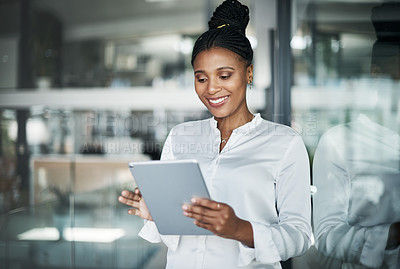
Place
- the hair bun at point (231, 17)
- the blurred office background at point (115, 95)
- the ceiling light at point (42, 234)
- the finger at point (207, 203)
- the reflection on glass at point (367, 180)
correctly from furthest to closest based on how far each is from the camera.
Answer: the ceiling light at point (42, 234) < the blurred office background at point (115, 95) < the reflection on glass at point (367, 180) < the hair bun at point (231, 17) < the finger at point (207, 203)

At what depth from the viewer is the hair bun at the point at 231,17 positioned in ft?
5.05

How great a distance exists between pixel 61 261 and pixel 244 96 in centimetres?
303

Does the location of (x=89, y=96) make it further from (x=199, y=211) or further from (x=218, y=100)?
(x=199, y=211)

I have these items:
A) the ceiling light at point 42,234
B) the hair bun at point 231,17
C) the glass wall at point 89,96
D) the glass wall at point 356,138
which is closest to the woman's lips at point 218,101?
the hair bun at point 231,17

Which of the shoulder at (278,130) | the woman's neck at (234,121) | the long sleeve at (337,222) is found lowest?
the long sleeve at (337,222)

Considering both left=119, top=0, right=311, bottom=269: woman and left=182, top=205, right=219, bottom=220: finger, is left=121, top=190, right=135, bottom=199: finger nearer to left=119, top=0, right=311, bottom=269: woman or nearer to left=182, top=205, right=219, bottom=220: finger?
left=119, top=0, right=311, bottom=269: woman

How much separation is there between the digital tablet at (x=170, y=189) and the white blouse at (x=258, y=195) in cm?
15

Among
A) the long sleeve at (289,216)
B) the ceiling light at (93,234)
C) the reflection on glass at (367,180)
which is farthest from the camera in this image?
the ceiling light at (93,234)

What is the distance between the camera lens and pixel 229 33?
1479 millimetres

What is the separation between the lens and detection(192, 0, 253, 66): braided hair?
4.79 feet

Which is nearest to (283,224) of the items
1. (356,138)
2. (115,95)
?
(356,138)

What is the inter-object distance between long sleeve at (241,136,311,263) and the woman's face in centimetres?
26

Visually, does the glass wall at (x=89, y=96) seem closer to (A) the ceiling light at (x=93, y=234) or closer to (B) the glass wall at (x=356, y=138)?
(A) the ceiling light at (x=93, y=234)

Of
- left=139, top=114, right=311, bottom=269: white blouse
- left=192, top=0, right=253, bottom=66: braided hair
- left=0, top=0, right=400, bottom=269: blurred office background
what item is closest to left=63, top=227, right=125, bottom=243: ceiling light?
left=0, top=0, right=400, bottom=269: blurred office background
